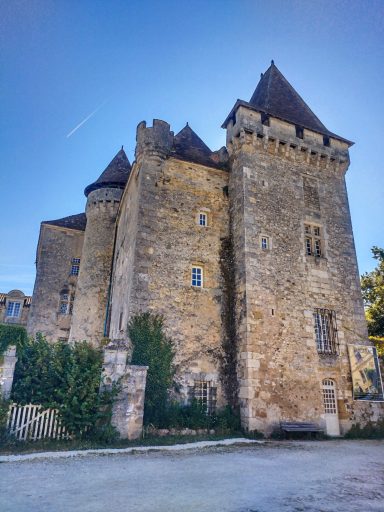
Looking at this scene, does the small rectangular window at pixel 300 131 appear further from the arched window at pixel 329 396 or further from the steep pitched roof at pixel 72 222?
the steep pitched roof at pixel 72 222

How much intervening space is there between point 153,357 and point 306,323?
5.75 metres

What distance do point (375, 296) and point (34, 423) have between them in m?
18.3

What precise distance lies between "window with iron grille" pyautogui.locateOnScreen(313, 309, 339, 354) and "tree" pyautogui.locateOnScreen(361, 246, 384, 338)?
23.7ft

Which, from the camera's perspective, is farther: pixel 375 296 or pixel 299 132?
pixel 375 296

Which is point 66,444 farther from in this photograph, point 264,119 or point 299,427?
point 264,119

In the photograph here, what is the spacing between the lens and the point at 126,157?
75.9 ft

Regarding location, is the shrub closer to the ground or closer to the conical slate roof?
the ground

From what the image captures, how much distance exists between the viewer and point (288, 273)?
1369cm

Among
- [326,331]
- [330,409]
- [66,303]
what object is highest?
[66,303]

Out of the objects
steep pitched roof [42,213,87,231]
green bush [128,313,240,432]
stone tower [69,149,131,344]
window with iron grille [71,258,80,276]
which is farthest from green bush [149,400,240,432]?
steep pitched roof [42,213,87,231]

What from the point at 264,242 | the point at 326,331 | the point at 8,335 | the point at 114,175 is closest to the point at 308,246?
the point at 264,242

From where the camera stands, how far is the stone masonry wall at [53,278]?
2008 cm

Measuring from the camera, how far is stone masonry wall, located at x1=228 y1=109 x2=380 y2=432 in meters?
12.0

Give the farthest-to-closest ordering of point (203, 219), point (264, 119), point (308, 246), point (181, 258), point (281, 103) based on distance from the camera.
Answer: point (281, 103), point (264, 119), point (308, 246), point (203, 219), point (181, 258)
